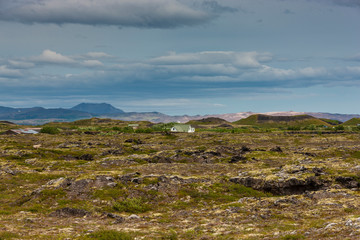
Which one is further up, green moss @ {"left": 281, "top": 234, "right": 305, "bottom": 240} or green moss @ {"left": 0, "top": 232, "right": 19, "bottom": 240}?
green moss @ {"left": 281, "top": 234, "right": 305, "bottom": 240}

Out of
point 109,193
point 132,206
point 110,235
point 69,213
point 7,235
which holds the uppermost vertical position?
point 110,235

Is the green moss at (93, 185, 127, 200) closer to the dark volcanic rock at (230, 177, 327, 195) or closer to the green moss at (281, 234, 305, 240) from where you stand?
the dark volcanic rock at (230, 177, 327, 195)

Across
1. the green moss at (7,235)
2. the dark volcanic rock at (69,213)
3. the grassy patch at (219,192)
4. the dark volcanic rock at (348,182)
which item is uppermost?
the dark volcanic rock at (348,182)

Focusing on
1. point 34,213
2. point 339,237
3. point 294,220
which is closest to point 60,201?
point 34,213

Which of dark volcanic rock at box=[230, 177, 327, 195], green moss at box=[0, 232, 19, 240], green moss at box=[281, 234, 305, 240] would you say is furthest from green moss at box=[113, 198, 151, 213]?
green moss at box=[281, 234, 305, 240]

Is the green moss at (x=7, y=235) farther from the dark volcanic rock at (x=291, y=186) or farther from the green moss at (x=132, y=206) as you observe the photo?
the dark volcanic rock at (x=291, y=186)

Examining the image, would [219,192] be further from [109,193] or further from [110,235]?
[110,235]

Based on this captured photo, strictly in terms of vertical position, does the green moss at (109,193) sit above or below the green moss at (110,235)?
below

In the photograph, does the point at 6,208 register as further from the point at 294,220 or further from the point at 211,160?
the point at 211,160

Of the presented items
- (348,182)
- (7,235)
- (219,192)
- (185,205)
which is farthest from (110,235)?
(348,182)

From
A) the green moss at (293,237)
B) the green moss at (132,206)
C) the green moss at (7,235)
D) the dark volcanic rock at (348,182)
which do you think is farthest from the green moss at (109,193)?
the dark volcanic rock at (348,182)

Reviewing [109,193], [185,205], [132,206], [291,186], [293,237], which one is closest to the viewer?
[293,237]

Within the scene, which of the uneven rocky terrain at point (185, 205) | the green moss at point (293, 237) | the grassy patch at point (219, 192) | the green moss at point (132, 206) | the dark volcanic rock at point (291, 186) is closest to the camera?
the green moss at point (293, 237)

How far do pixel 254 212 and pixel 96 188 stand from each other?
18.4 m
